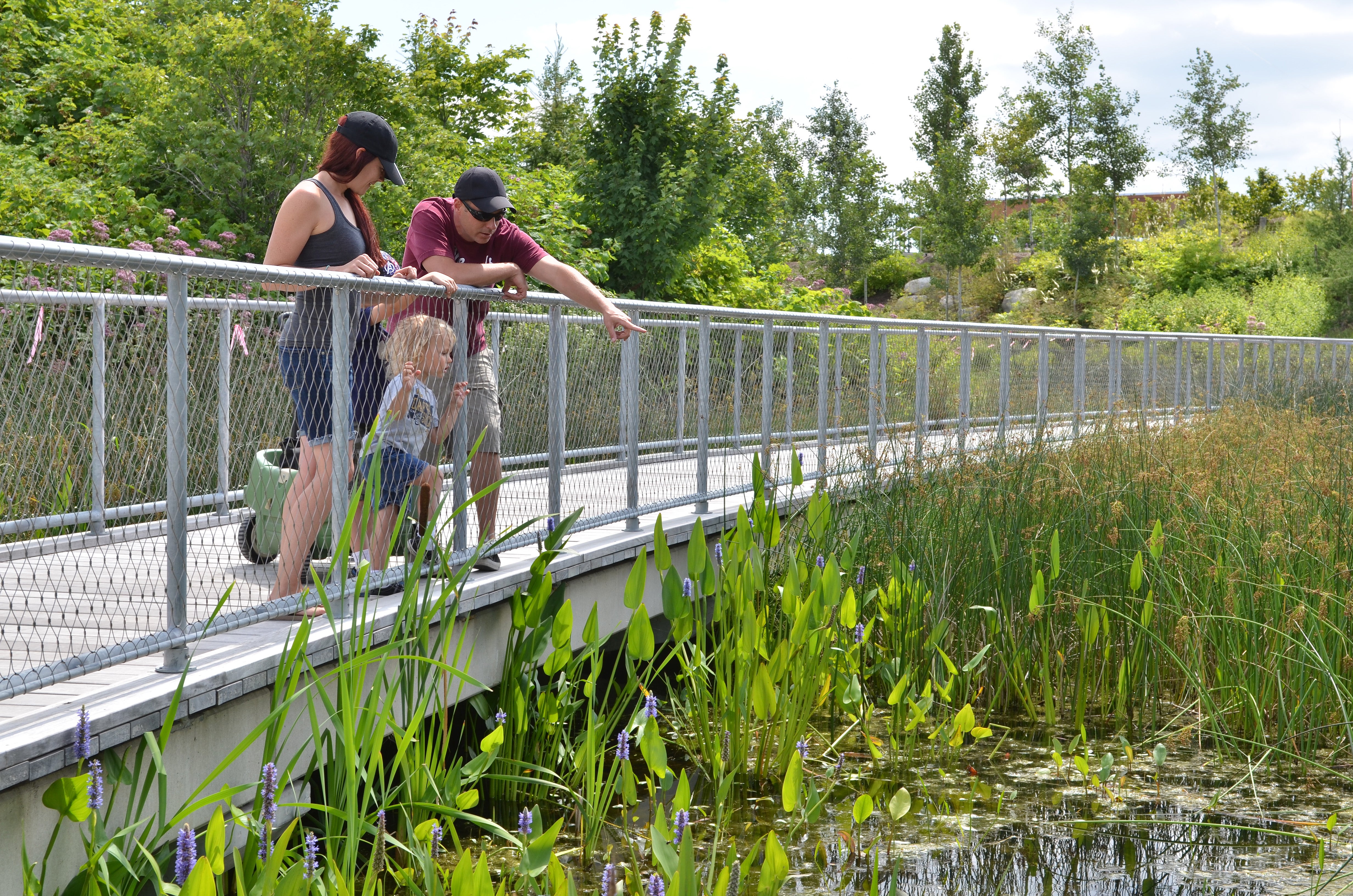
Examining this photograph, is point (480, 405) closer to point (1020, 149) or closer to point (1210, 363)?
point (1210, 363)

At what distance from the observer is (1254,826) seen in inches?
150

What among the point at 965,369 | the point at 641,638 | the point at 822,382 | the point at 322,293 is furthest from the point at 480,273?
the point at 965,369

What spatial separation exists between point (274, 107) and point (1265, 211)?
47.9 m

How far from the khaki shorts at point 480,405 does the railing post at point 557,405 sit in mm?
446

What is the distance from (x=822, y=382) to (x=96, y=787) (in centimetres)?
553

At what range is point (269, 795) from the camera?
2439 mm

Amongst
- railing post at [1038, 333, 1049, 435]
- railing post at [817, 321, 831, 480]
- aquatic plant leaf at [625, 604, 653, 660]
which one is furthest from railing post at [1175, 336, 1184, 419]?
aquatic plant leaf at [625, 604, 653, 660]

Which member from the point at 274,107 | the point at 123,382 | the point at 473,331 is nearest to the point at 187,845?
the point at 123,382

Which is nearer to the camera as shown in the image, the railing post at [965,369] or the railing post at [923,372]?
the railing post at [923,372]

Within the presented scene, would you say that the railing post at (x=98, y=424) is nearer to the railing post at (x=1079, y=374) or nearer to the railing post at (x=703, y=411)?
the railing post at (x=703, y=411)

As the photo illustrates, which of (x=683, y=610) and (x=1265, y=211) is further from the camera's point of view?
(x=1265, y=211)

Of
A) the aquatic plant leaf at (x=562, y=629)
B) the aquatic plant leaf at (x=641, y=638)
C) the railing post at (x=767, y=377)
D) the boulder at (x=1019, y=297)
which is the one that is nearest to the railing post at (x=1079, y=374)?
the railing post at (x=767, y=377)

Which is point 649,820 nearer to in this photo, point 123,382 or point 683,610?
point 683,610

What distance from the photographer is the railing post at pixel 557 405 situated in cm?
497
